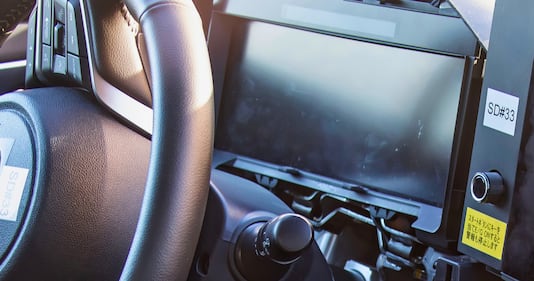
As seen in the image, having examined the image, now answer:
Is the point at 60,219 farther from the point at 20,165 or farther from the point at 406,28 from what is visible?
the point at 406,28

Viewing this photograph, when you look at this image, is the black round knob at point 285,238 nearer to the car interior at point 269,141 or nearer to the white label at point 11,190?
the car interior at point 269,141

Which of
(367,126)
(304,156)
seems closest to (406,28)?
(367,126)

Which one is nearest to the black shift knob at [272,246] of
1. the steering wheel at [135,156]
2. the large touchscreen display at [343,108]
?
the steering wheel at [135,156]

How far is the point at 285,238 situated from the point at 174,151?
0.67 feet

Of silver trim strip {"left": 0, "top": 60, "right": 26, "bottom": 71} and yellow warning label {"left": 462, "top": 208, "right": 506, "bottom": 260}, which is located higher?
silver trim strip {"left": 0, "top": 60, "right": 26, "bottom": 71}

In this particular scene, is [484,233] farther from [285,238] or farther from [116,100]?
[116,100]

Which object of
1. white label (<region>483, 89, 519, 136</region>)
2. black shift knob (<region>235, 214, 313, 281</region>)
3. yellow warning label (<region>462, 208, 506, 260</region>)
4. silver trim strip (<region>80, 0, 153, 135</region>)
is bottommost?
black shift knob (<region>235, 214, 313, 281</region>)

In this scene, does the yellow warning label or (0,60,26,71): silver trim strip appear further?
(0,60,26,71): silver trim strip

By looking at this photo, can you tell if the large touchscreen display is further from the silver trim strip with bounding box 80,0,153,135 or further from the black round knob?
the silver trim strip with bounding box 80,0,153,135

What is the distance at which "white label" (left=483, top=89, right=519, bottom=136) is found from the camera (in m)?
0.67

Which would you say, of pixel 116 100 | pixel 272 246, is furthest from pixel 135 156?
pixel 272 246

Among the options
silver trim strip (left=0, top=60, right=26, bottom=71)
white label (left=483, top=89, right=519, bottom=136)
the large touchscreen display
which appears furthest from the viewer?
silver trim strip (left=0, top=60, right=26, bottom=71)

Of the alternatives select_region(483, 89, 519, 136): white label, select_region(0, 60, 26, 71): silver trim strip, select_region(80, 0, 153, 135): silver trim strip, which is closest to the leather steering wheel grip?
select_region(80, 0, 153, 135): silver trim strip

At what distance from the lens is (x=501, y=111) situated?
69 centimetres
